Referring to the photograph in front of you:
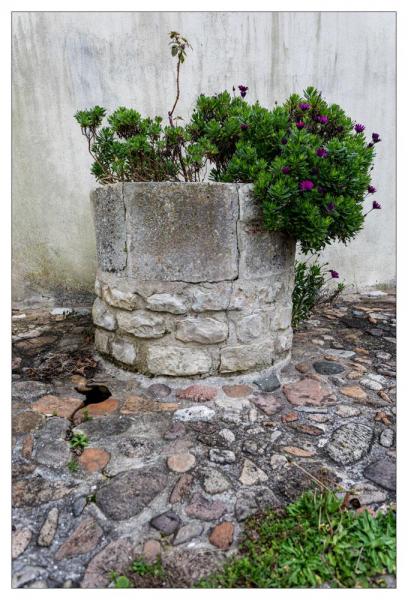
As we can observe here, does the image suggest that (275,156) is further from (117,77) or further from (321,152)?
(117,77)

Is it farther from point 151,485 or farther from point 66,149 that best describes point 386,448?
point 66,149

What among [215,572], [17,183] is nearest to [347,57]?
[17,183]

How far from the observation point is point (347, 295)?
179 inches

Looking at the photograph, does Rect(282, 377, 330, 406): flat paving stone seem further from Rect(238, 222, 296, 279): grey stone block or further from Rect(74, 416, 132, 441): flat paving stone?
Rect(74, 416, 132, 441): flat paving stone

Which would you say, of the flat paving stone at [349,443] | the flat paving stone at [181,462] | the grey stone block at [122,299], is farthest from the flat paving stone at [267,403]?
the grey stone block at [122,299]

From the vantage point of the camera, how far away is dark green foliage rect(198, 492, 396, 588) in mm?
1214

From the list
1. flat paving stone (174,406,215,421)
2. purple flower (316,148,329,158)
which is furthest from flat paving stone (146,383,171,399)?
purple flower (316,148,329,158)

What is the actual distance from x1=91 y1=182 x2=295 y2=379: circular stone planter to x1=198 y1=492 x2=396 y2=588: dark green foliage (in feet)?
3.60

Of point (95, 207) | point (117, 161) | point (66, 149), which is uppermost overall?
point (66, 149)

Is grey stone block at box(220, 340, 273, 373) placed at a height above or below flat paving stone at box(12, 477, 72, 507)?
above

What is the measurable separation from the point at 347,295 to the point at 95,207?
3.11 metres

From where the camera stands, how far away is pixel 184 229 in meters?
2.27

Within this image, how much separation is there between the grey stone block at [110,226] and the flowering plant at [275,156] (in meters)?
0.17

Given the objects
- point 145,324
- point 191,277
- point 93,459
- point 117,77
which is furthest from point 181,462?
point 117,77
